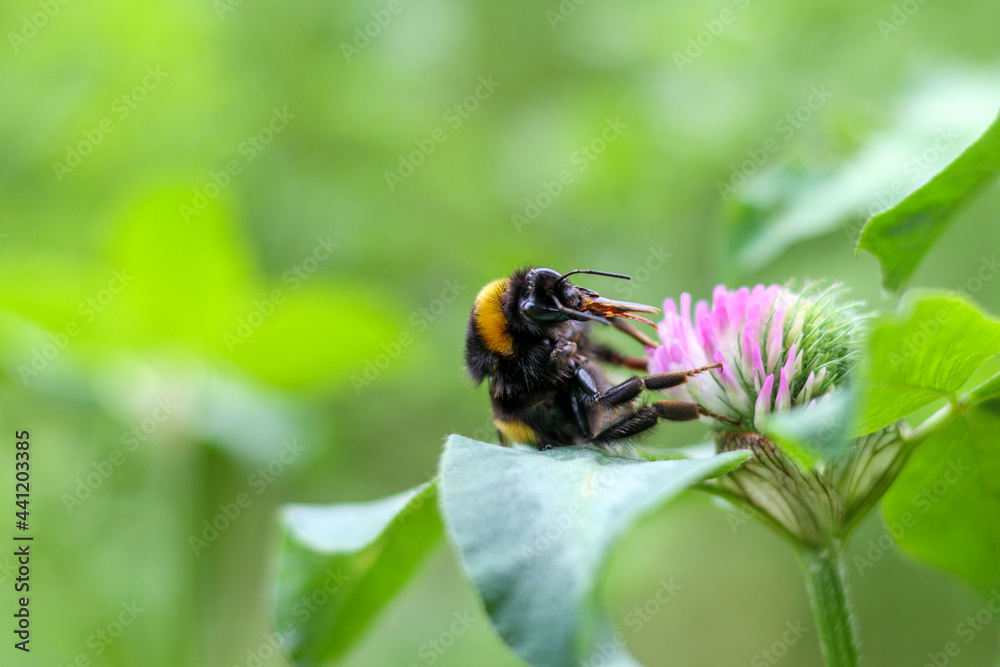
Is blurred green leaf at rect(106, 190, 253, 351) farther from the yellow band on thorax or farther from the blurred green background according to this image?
the yellow band on thorax

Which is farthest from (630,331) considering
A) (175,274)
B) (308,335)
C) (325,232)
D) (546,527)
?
(325,232)

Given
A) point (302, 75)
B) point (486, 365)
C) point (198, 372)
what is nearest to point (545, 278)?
point (486, 365)

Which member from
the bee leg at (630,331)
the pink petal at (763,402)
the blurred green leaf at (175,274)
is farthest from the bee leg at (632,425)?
the blurred green leaf at (175,274)

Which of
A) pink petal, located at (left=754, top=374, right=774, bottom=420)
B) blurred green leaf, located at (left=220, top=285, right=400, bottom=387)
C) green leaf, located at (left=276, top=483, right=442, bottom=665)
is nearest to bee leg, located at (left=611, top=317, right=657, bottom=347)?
pink petal, located at (left=754, top=374, right=774, bottom=420)

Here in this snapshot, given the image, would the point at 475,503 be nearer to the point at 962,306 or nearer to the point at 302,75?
the point at 962,306

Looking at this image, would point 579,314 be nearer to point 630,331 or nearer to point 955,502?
point 630,331
